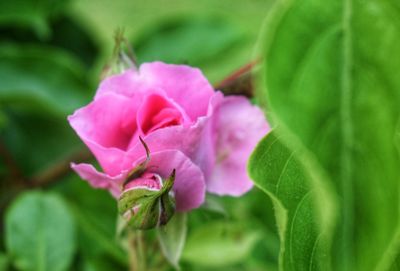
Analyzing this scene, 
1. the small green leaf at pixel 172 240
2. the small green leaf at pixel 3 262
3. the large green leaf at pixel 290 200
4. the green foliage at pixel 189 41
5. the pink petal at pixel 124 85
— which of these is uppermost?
the green foliage at pixel 189 41

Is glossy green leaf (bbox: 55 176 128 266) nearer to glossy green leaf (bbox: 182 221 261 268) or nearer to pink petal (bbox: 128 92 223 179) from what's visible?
glossy green leaf (bbox: 182 221 261 268)

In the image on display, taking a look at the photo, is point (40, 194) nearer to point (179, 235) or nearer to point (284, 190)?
point (179, 235)

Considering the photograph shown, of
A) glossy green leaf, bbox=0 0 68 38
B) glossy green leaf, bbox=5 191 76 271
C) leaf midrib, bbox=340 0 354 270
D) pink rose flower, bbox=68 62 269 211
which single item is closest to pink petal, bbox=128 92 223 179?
pink rose flower, bbox=68 62 269 211

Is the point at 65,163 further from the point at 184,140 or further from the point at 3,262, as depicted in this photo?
→ the point at 184,140

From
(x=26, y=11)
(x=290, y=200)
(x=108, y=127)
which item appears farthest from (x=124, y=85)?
(x=26, y=11)

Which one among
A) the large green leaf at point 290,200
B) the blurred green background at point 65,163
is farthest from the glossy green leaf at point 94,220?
the large green leaf at point 290,200

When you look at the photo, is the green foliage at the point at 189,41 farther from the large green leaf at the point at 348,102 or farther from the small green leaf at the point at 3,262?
the large green leaf at the point at 348,102

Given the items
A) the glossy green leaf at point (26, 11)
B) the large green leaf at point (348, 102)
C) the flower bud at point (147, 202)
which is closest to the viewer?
the large green leaf at point (348, 102)

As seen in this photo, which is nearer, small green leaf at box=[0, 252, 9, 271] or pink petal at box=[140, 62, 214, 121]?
pink petal at box=[140, 62, 214, 121]
